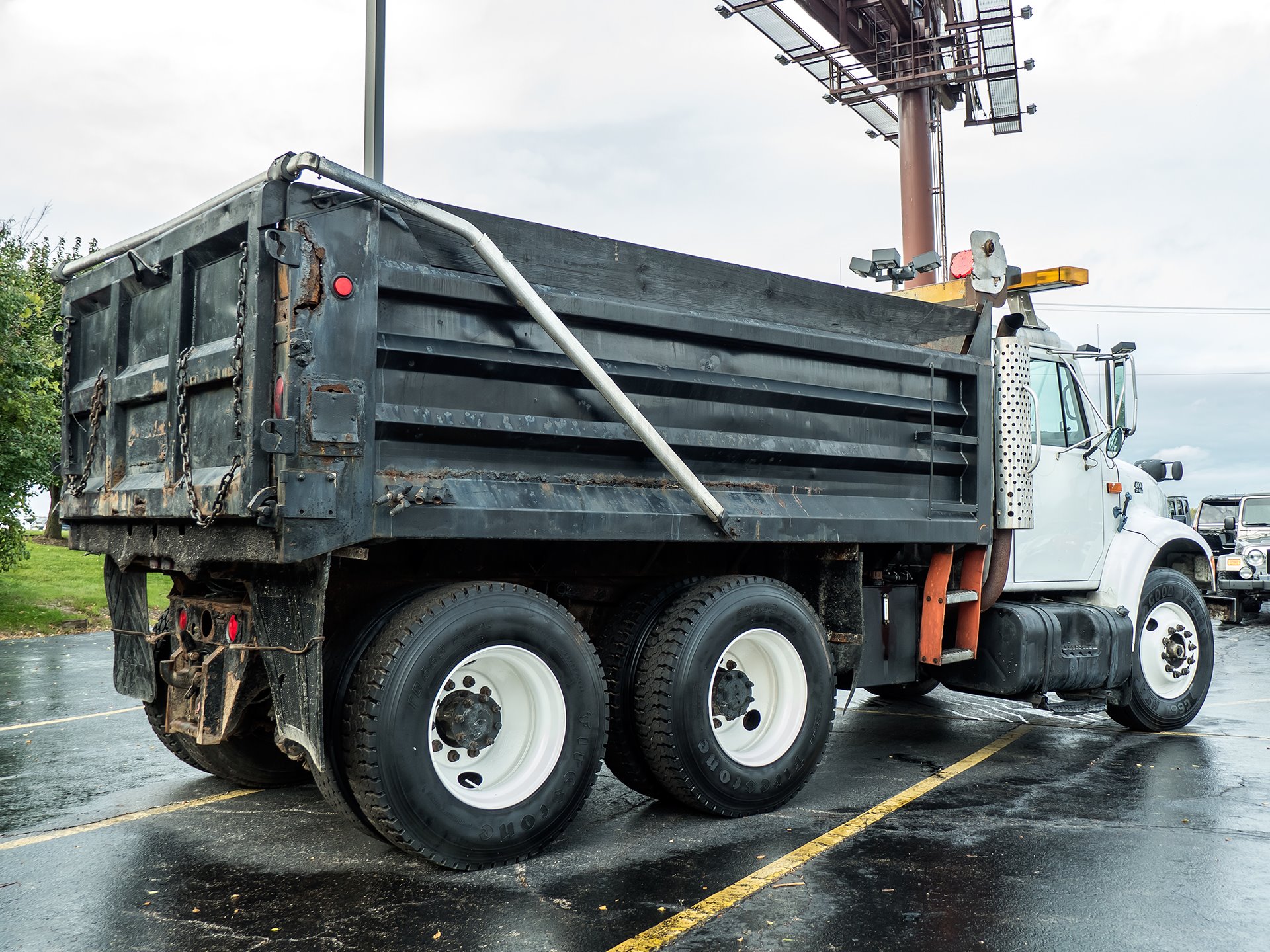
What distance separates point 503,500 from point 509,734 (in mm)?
994

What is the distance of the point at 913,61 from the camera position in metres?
19.1

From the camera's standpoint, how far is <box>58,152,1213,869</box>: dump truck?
13.4 feet

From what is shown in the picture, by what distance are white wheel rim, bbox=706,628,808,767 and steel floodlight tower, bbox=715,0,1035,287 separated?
541 inches

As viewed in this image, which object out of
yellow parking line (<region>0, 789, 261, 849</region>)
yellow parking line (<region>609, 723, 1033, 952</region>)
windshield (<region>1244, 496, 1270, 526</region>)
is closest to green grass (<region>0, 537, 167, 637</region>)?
yellow parking line (<region>0, 789, 261, 849</region>)

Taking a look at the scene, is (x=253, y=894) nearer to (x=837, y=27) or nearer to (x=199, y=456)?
(x=199, y=456)

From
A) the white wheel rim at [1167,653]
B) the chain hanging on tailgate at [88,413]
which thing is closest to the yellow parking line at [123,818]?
the chain hanging on tailgate at [88,413]

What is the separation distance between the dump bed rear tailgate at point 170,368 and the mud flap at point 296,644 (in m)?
0.37

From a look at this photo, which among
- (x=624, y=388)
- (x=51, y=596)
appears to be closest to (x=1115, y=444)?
(x=624, y=388)

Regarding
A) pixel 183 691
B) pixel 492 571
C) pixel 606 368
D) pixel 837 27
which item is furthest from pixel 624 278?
pixel 837 27

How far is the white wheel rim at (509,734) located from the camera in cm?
436

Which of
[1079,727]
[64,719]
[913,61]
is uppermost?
[913,61]

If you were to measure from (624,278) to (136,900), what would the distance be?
3250mm

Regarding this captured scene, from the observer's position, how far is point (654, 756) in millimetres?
5012

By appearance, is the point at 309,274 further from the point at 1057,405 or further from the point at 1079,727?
the point at 1079,727
